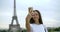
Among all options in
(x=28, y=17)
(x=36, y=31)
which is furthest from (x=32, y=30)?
(x=28, y=17)

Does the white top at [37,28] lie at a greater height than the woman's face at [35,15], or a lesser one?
Answer: lesser

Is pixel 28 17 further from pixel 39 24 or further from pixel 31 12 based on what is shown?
pixel 39 24

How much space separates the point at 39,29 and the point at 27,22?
12 centimetres

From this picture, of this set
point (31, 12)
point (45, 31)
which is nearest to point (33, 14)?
point (31, 12)

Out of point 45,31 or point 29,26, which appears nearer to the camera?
point 29,26

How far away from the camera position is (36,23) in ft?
3.72

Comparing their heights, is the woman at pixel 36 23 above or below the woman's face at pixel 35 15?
below

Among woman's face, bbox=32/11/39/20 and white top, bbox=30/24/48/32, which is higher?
woman's face, bbox=32/11/39/20

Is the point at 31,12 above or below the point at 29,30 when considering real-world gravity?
above

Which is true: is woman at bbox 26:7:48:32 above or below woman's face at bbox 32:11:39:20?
below

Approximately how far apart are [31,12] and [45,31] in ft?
0.62

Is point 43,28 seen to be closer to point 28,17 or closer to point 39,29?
point 39,29

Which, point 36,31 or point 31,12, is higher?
point 31,12

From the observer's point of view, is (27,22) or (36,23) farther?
(36,23)
